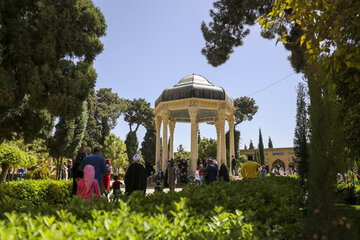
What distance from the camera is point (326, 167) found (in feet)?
8.57

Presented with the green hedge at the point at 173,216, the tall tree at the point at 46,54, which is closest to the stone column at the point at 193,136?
the tall tree at the point at 46,54

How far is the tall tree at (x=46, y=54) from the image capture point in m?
7.92

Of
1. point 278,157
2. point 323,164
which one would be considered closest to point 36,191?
point 323,164

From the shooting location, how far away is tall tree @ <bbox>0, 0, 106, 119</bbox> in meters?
7.92

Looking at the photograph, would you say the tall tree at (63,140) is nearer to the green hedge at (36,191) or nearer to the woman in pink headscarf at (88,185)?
the green hedge at (36,191)

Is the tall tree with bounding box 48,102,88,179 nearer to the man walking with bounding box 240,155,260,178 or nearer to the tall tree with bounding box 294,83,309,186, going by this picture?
the man walking with bounding box 240,155,260,178

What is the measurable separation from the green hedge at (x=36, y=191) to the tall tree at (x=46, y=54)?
2.31m

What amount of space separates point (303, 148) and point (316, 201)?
3.97 metres

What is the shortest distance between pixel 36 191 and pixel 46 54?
13.8 feet

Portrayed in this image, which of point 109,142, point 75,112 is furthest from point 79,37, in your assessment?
point 109,142

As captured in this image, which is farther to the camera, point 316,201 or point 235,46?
point 235,46

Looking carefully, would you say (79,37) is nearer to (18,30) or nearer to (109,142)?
(18,30)

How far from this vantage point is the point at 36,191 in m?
8.16

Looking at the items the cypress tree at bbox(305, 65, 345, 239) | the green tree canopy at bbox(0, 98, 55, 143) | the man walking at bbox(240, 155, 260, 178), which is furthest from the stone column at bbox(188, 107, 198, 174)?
the cypress tree at bbox(305, 65, 345, 239)
